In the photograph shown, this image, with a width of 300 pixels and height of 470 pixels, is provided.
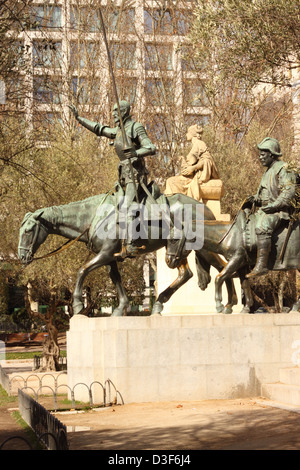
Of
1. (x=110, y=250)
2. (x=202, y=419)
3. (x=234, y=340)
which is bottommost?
(x=202, y=419)

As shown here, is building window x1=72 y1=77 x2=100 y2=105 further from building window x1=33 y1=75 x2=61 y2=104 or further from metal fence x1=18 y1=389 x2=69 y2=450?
metal fence x1=18 y1=389 x2=69 y2=450

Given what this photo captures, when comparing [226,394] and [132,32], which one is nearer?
[226,394]

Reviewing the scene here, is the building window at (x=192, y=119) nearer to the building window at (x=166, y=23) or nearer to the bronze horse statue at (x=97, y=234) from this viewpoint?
the building window at (x=166, y=23)

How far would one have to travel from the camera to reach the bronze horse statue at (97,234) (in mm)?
15016

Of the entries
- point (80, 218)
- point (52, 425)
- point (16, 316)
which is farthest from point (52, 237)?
point (16, 316)

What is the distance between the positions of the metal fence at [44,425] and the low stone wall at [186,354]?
1.96m

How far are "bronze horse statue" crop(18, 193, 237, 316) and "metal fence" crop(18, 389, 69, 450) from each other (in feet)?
10.6

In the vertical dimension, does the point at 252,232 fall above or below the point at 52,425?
above

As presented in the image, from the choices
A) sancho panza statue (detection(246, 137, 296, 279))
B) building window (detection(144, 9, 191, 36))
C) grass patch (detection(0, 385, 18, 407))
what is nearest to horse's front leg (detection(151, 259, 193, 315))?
sancho panza statue (detection(246, 137, 296, 279))

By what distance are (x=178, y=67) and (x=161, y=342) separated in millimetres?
25112

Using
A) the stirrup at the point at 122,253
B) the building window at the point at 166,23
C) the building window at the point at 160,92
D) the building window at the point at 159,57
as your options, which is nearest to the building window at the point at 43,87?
the stirrup at the point at 122,253

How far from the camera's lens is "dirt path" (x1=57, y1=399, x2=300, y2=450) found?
9.55 metres

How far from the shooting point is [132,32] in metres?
38.4
